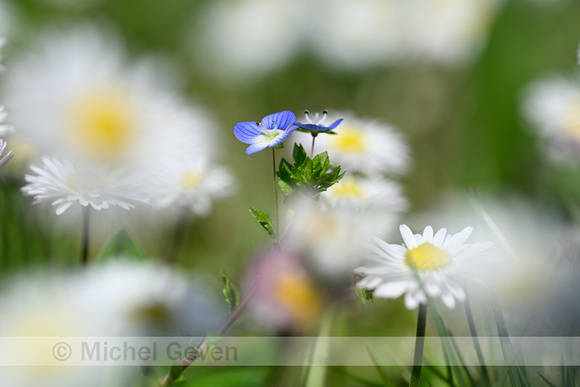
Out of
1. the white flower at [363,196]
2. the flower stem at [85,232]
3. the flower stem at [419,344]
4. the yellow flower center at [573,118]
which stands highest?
the yellow flower center at [573,118]

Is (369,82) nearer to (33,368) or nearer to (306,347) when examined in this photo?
(306,347)

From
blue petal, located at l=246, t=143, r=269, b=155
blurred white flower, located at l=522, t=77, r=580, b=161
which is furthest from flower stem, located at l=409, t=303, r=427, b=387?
blurred white flower, located at l=522, t=77, r=580, b=161

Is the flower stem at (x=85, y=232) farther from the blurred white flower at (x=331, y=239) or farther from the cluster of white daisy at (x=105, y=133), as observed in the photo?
the blurred white flower at (x=331, y=239)

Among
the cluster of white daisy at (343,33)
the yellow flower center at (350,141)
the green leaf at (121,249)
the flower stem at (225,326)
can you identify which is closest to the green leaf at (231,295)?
the flower stem at (225,326)

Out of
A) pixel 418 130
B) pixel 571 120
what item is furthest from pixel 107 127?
pixel 418 130

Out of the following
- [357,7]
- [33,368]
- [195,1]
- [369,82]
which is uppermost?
[195,1]

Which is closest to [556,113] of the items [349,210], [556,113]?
[556,113]
